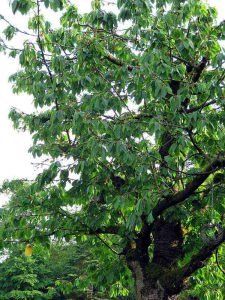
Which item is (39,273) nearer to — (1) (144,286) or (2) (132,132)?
(1) (144,286)

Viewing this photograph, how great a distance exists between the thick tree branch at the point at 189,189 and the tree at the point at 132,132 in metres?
0.02

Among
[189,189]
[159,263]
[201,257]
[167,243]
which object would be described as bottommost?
[201,257]

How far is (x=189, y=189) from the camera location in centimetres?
700

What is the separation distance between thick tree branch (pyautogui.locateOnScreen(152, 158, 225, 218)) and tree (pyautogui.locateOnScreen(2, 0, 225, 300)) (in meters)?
0.02

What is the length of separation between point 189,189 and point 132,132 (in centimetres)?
129

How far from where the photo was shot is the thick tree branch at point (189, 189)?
6.41 metres

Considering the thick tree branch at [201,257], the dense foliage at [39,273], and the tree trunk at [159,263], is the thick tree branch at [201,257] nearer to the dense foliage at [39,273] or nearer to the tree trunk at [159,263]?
the tree trunk at [159,263]

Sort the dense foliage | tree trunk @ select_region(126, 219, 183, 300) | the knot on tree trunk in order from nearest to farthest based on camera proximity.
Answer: tree trunk @ select_region(126, 219, 183, 300) < the knot on tree trunk < the dense foliage

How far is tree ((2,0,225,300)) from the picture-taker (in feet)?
21.5

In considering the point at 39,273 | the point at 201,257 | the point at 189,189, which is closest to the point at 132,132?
the point at 189,189

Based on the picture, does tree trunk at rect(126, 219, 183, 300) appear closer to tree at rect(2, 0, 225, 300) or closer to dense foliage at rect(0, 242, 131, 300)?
tree at rect(2, 0, 225, 300)

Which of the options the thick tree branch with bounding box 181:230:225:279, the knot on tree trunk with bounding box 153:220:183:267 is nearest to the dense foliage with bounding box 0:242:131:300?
the knot on tree trunk with bounding box 153:220:183:267

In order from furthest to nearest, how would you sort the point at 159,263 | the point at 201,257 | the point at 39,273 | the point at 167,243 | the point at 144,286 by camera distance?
the point at 39,273 < the point at 167,243 < the point at 159,263 < the point at 144,286 < the point at 201,257

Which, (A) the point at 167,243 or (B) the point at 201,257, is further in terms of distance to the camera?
(A) the point at 167,243
